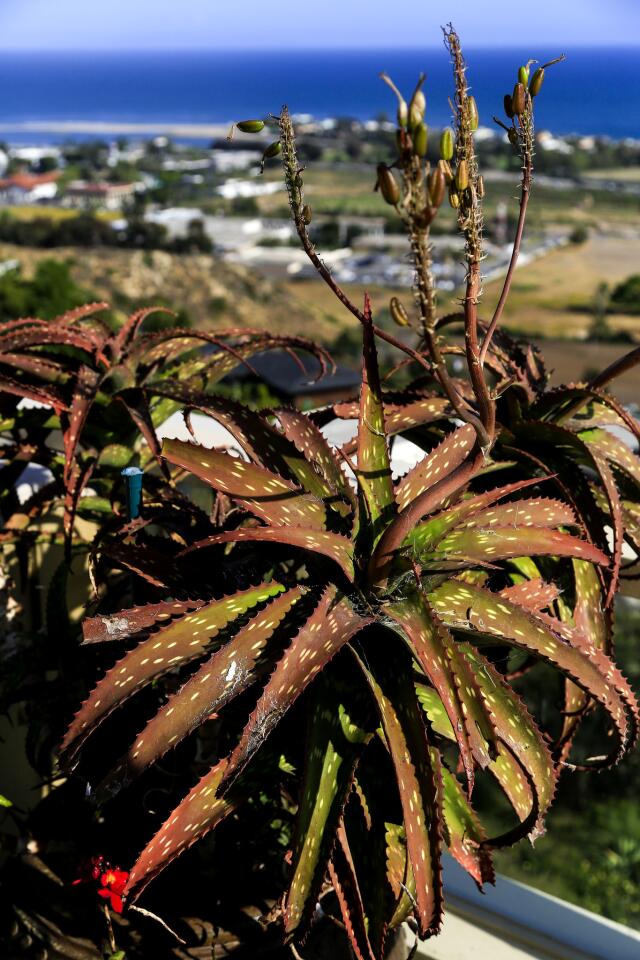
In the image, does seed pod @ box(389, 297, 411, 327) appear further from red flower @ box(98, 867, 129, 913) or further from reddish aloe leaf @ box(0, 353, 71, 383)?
reddish aloe leaf @ box(0, 353, 71, 383)

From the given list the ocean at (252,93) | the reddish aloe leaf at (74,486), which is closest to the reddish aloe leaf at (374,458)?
the reddish aloe leaf at (74,486)

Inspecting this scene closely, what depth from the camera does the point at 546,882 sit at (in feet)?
8.84

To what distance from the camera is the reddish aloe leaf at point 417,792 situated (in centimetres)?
79

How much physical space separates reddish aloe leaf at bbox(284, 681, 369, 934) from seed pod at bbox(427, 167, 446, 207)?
0.46 meters

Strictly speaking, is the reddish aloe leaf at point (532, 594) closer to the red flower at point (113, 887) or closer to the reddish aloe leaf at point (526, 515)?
the reddish aloe leaf at point (526, 515)

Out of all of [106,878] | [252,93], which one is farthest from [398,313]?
[252,93]

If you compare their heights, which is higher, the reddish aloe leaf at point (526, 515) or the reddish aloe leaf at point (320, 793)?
the reddish aloe leaf at point (526, 515)

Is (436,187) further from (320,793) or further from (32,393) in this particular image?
(32,393)

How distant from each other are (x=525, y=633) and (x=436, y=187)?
16.8 inches

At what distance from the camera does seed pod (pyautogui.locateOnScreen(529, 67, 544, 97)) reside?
0.72m

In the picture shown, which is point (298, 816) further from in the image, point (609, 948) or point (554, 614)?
point (609, 948)

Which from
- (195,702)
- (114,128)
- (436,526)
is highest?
(114,128)

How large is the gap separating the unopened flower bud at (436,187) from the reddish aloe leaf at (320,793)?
46cm

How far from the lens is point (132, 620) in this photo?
0.91 metres
